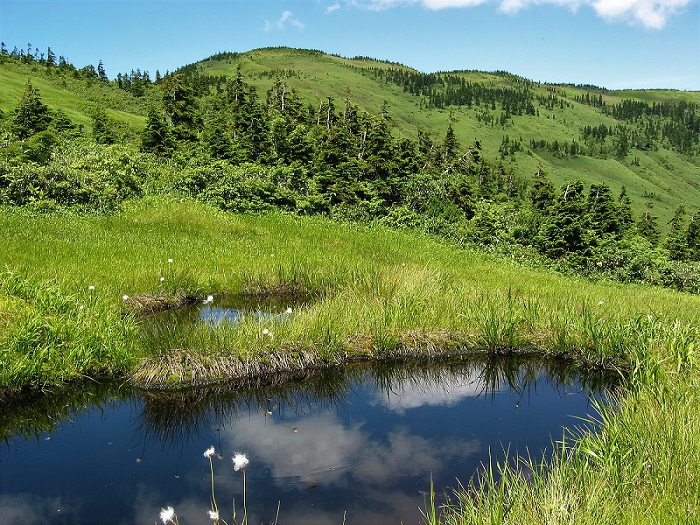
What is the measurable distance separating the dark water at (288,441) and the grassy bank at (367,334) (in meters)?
0.51

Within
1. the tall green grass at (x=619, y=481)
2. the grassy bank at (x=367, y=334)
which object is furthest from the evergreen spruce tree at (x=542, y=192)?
the tall green grass at (x=619, y=481)

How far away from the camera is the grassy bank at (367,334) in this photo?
4.73 metres

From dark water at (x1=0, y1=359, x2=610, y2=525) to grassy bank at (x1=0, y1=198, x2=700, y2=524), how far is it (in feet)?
1.67

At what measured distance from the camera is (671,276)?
90.0 feet

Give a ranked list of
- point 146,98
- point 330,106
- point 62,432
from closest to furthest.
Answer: point 62,432 < point 330,106 < point 146,98

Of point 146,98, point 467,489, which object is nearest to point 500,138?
point 146,98

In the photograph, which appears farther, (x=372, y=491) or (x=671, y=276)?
(x=671, y=276)

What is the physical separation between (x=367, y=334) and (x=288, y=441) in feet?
11.4

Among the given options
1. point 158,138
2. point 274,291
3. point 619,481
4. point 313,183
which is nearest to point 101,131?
point 158,138

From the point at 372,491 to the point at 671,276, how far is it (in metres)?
27.9

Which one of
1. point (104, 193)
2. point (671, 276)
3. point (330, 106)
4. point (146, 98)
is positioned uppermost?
point (146, 98)

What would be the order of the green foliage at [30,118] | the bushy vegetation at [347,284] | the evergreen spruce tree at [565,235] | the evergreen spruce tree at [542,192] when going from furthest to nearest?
1. the evergreen spruce tree at [542,192]
2. the green foliage at [30,118]
3. the evergreen spruce tree at [565,235]
4. the bushy vegetation at [347,284]

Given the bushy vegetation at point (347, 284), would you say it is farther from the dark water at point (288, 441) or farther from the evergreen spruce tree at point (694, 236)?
the evergreen spruce tree at point (694, 236)

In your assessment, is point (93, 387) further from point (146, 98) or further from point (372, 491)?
point (146, 98)
